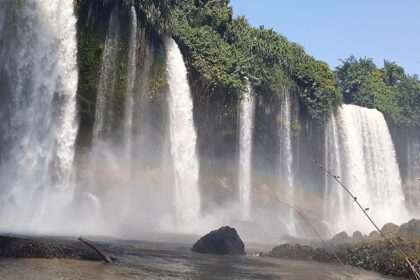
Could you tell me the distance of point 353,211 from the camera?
144 feet

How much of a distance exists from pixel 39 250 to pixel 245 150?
2499 cm

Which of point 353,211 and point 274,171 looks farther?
point 353,211

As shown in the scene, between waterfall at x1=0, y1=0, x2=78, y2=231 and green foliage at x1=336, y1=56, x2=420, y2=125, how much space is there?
36659mm

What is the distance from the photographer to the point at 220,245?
53.0 ft

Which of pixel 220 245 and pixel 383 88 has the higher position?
pixel 383 88

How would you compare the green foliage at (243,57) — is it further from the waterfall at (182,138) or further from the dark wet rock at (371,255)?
the dark wet rock at (371,255)

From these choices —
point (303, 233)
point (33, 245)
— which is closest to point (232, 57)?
point (303, 233)

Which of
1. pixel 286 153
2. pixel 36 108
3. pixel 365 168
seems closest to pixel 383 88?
pixel 365 168

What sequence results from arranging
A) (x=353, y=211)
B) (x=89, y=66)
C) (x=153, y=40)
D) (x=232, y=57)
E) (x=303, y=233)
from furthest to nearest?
(x=353, y=211), (x=303, y=233), (x=232, y=57), (x=153, y=40), (x=89, y=66)

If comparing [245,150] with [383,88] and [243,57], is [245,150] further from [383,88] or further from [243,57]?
[383,88]

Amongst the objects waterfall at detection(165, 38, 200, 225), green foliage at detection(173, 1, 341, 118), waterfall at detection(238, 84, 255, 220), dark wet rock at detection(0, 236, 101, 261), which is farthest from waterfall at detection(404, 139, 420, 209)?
dark wet rock at detection(0, 236, 101, 261)

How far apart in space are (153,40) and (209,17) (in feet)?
26.4

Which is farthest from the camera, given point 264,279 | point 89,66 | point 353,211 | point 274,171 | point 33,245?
point 353,211

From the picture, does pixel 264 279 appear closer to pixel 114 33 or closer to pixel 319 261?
pixel 319 261
